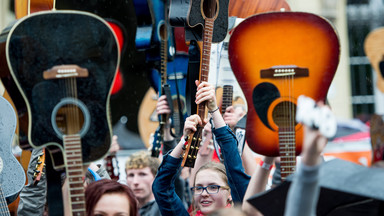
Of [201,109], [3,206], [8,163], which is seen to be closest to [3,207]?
[3,206]

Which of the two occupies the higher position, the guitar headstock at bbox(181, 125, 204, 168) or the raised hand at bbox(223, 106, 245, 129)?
the raised hand at bbox(223, 106, 245, 129)

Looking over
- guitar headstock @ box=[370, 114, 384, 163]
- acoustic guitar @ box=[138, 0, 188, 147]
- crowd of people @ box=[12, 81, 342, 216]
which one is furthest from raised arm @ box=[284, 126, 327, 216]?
acoustic guitar @ box=[138, 0, 188, 147]

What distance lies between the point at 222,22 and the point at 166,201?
1.09 m

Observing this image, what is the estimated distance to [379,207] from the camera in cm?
252

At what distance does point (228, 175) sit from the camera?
12.1 feet

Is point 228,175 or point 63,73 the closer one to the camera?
point 63,73

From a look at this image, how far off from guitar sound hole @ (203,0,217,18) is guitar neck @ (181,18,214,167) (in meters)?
0.05


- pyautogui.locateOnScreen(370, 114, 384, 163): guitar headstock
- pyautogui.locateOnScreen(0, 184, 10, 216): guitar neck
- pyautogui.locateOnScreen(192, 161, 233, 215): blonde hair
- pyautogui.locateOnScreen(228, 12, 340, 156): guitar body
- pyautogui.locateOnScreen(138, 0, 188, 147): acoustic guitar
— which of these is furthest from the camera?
pyautogui.locateOnScreen(138, 0, 188, 147): acoustic guitar

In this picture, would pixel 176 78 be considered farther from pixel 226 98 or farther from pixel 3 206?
pixel 3 206

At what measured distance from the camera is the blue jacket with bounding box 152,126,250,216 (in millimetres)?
3646

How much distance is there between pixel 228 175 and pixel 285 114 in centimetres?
48

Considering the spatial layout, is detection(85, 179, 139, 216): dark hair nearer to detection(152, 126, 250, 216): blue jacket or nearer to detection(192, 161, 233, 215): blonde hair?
detection(152, 126, 250, 216): blue jacket

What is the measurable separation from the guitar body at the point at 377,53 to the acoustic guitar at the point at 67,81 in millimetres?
1539

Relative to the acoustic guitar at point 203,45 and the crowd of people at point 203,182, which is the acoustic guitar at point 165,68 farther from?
→ the acoustic guitar at point 203,45
